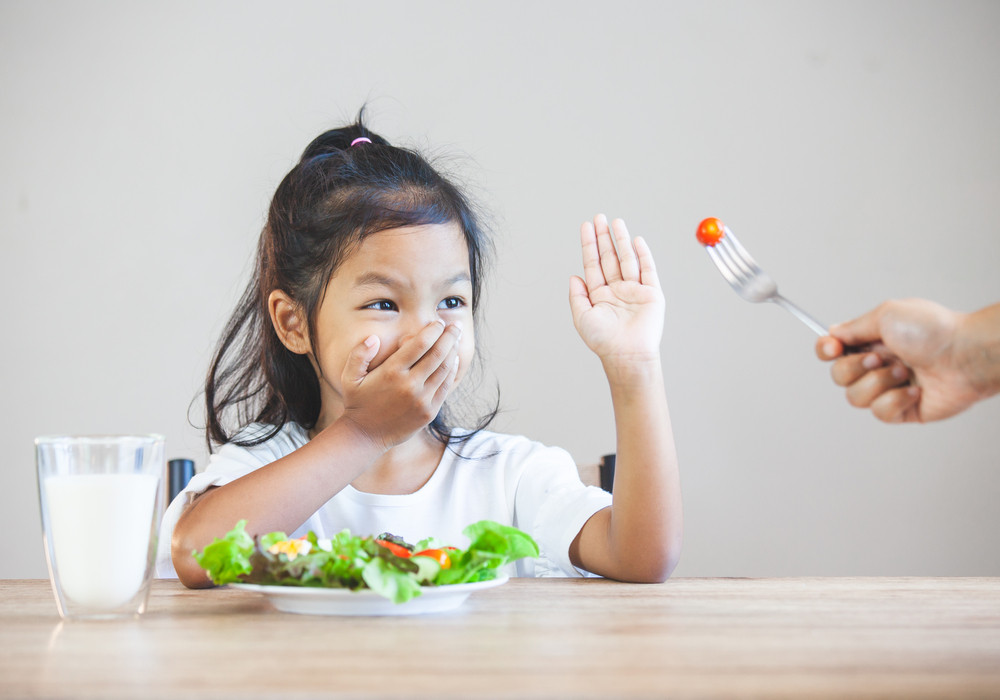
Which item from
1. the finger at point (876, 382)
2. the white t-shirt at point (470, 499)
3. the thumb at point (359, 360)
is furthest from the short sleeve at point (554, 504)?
the finger at point (876, 382)

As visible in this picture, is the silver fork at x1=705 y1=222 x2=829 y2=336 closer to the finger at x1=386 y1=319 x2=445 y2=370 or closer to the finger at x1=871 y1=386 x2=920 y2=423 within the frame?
the finger at x1=871 y1=386 x2=920 y2=423

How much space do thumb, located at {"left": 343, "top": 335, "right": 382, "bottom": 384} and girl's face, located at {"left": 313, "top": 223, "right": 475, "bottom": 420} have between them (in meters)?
0.03

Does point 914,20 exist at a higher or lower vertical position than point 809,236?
higher

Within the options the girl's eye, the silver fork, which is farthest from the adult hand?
the girl's eye

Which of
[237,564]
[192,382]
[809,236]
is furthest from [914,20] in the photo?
[237,564]

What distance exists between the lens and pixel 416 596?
0.64m

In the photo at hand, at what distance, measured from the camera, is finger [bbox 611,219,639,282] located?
1033mm

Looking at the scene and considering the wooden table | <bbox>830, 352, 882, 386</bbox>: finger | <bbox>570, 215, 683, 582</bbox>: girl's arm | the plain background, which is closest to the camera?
the wooden table

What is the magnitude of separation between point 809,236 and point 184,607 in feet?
6.50

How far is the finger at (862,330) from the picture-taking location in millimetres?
727

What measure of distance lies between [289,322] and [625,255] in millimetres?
569

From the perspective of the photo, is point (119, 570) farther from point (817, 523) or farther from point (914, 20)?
point (914, 20)

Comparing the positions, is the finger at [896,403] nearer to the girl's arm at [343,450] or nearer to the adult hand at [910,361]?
the adult hand at [910,361]

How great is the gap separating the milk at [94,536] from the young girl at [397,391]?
9.9 inches
